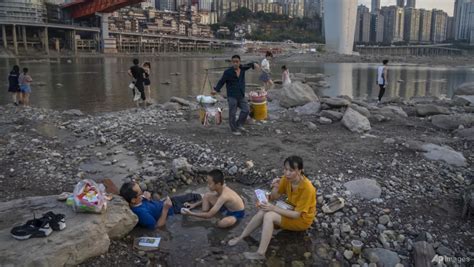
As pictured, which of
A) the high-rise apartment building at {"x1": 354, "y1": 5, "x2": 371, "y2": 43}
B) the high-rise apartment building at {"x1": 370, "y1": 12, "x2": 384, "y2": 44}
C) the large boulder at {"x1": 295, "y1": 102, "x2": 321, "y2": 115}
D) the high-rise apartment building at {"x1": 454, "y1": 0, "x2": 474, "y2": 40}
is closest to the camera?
the large boulder at {"x1": 295, "y1": 102, "x2": 321, "y2": 115}

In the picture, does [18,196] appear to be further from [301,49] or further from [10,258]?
[301,49]

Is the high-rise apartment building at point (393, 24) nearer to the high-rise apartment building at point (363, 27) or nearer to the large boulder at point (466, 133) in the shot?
the high-rise apartment building at point (363, 27)

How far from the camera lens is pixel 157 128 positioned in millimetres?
10023

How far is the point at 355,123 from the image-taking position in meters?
9.57

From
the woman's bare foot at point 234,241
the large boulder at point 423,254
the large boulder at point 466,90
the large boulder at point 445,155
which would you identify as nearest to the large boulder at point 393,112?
the large boulder at point 445,155

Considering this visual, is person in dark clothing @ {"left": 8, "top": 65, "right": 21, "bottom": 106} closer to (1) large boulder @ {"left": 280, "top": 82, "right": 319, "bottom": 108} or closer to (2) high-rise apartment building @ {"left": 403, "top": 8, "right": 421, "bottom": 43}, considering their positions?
(1) large boulder @ {"left": 280, "top": 82, "right": 319, "bottom": 108}

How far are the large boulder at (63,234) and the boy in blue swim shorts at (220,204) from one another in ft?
3.37

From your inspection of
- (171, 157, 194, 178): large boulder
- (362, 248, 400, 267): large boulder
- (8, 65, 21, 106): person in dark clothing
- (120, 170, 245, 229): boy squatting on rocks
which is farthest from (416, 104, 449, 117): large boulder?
(8, 65, 21, 106): person in dark clothing

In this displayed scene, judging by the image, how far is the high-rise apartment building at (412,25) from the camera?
161 m

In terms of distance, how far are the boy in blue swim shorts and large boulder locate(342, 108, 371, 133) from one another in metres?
4.91

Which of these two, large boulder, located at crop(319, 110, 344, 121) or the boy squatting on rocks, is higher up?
large boulder, located at crop(319, 110, 344, 121)

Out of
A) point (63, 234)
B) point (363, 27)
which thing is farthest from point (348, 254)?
point (363, 27)

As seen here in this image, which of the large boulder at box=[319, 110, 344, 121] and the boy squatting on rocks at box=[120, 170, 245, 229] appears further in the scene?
the large boulder at box=[319, 110, 344, 121]

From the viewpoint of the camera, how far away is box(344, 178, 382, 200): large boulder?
584 centimetres
